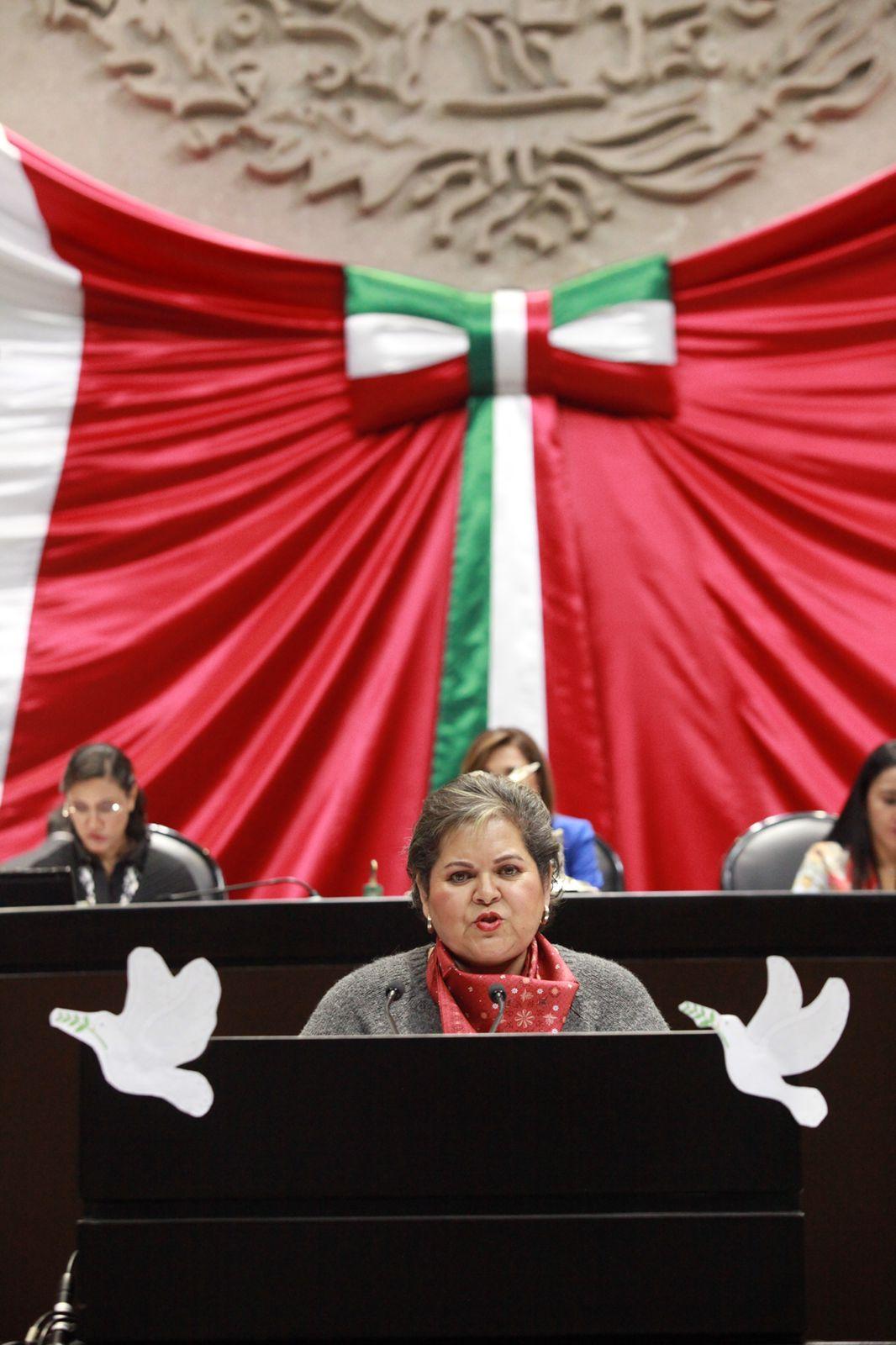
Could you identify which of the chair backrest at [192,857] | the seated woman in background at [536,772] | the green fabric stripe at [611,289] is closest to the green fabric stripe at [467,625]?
the green fabric stripe at [611,289]

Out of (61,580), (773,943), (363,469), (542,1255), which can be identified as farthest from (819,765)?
(542,1255)

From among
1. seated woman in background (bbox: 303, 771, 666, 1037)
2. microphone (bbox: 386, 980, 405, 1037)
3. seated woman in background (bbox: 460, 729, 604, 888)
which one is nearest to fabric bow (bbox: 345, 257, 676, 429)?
seated woman in background (bbox: 460, 729, 604, 888)

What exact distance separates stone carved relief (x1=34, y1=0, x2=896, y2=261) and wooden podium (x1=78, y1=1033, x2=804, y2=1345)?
284 centimetres

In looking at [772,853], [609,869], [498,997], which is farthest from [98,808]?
[498,997]

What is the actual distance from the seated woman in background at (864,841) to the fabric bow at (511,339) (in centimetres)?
108

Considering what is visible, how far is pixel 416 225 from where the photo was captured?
11.6 feet

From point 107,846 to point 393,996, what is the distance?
4.35 feet

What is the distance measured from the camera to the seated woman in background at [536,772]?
2.60 metres

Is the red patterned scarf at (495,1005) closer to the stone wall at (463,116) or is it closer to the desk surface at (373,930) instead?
the desk surface at (373,930)

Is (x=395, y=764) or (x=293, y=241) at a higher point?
(x=293, y=241)

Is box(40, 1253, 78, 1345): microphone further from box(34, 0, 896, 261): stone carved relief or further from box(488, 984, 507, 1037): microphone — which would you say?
box(34, 0, 896, 261): stone carved relief

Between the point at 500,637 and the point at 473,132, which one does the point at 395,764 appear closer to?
the point at 500,637

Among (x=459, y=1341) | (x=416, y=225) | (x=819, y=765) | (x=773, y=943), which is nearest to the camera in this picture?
(x=459, y=1341)

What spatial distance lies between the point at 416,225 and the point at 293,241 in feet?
0.94
